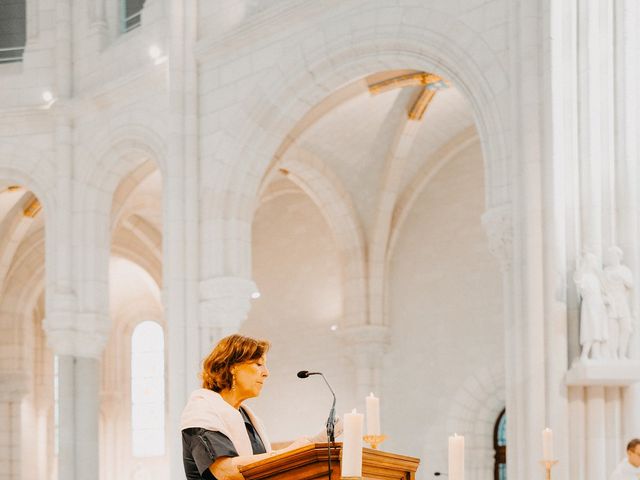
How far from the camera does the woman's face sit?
3910 millimetres

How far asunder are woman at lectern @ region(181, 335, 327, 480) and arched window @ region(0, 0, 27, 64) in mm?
14601

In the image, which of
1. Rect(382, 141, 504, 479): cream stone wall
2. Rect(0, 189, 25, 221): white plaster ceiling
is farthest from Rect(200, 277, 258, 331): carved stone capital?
Rect(0, 189, 25, 221): white plaster ceiling

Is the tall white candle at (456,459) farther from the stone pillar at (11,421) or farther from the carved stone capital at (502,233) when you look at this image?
the stone pillar at (11,421)

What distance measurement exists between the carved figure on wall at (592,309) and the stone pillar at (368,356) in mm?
7883

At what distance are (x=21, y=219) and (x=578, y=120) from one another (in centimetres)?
1061

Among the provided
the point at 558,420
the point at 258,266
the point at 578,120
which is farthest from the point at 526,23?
the point at 258,266

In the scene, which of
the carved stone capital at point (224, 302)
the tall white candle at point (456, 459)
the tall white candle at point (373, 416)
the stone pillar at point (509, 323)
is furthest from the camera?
the carved stone capital at point (224, 302)

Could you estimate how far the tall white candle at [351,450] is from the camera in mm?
3205

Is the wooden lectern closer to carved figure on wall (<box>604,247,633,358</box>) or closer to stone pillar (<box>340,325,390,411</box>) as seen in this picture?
carved figure on wall (<box>604,247,633,358</box>)

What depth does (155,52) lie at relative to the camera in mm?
14336

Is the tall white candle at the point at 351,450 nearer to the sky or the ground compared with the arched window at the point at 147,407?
nearer to the ground

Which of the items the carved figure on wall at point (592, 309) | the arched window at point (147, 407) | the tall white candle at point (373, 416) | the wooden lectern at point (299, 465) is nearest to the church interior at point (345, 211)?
the carved figure on wall at point (592, 309)

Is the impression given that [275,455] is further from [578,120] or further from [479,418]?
[479,418]

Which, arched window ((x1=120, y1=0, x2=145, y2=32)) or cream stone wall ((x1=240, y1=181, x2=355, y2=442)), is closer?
arched window ((x1=120, y1=0, x2=145, y2=32))
